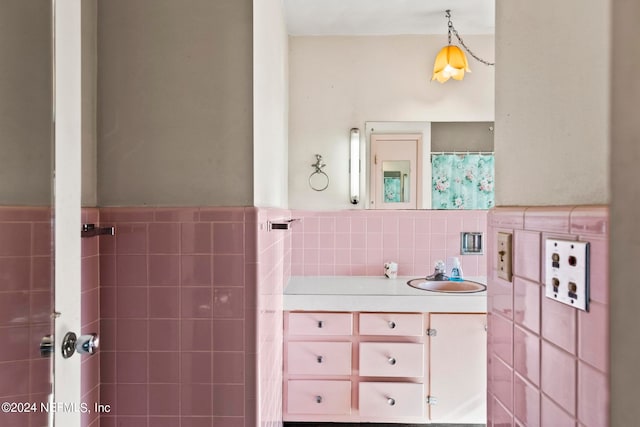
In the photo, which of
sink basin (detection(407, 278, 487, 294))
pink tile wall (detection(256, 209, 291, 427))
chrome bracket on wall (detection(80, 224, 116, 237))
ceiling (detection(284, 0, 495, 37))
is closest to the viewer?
chrome bracket on wall (detection(80, 224, 116, 237))

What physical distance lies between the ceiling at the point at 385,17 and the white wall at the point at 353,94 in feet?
0.19

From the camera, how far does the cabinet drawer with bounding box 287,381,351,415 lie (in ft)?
6.40

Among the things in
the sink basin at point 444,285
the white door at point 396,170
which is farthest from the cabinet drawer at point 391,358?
the white door at point 396,170

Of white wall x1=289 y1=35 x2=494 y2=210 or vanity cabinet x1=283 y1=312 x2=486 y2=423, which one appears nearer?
vanity cabinet x1=283 y1=312 x2=486 y2=423

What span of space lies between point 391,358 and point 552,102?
1.61 meters

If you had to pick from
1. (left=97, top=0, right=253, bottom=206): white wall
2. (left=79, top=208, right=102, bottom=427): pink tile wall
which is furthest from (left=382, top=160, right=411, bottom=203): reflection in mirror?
(left=79, top=208, right=102, bottom=427): pink tile wall

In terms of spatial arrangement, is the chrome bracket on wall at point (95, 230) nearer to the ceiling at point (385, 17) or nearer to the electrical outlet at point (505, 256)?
the electrical outlet at point (505, 256)

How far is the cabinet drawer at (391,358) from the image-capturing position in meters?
1.94

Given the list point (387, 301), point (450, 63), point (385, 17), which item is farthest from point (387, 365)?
point (385, 17)

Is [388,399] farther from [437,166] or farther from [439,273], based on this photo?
[437,166]

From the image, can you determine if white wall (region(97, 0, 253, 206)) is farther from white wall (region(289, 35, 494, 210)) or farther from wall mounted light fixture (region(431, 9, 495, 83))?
wall mounted light fixture (region(431, 9, 495, 83))

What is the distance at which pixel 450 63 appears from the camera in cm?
221

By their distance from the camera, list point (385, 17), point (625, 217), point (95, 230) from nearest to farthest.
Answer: point (625, 217)
point (95, 230)
point (385, 17)

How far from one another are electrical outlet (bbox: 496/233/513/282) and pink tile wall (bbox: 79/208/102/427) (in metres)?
1.15
